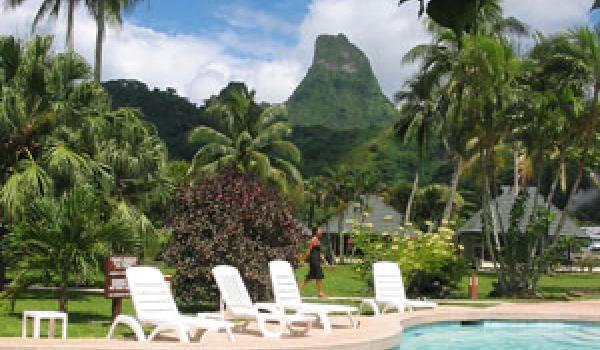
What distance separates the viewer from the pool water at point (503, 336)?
13.1 meters

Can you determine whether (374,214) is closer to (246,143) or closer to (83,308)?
(246,143)

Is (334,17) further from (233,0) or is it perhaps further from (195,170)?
(195,170)

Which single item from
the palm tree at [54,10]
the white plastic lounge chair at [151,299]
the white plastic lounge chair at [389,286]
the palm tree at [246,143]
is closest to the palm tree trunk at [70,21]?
the palm tree at [54,10]

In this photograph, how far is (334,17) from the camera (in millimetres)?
1361

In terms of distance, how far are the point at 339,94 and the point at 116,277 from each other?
92.2 m

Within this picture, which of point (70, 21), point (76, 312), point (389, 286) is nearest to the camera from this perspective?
point (389, 286)

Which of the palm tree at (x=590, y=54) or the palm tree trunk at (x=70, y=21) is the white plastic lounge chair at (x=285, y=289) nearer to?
the palm tree at (x=590, y=54)

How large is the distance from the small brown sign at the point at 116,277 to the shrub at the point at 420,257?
24.8 feet

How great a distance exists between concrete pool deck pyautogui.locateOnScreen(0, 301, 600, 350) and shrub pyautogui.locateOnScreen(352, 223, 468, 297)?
2356mm

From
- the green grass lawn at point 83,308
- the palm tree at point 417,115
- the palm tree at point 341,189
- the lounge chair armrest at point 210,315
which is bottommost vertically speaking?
the green grass lawn at point 83,308

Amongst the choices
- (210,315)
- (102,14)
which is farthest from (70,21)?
(210,315)

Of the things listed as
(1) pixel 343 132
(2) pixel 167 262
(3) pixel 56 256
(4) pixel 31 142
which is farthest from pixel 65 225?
(1) pixel 343 132

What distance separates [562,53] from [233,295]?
39.0 ft

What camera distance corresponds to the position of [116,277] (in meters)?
12.4
